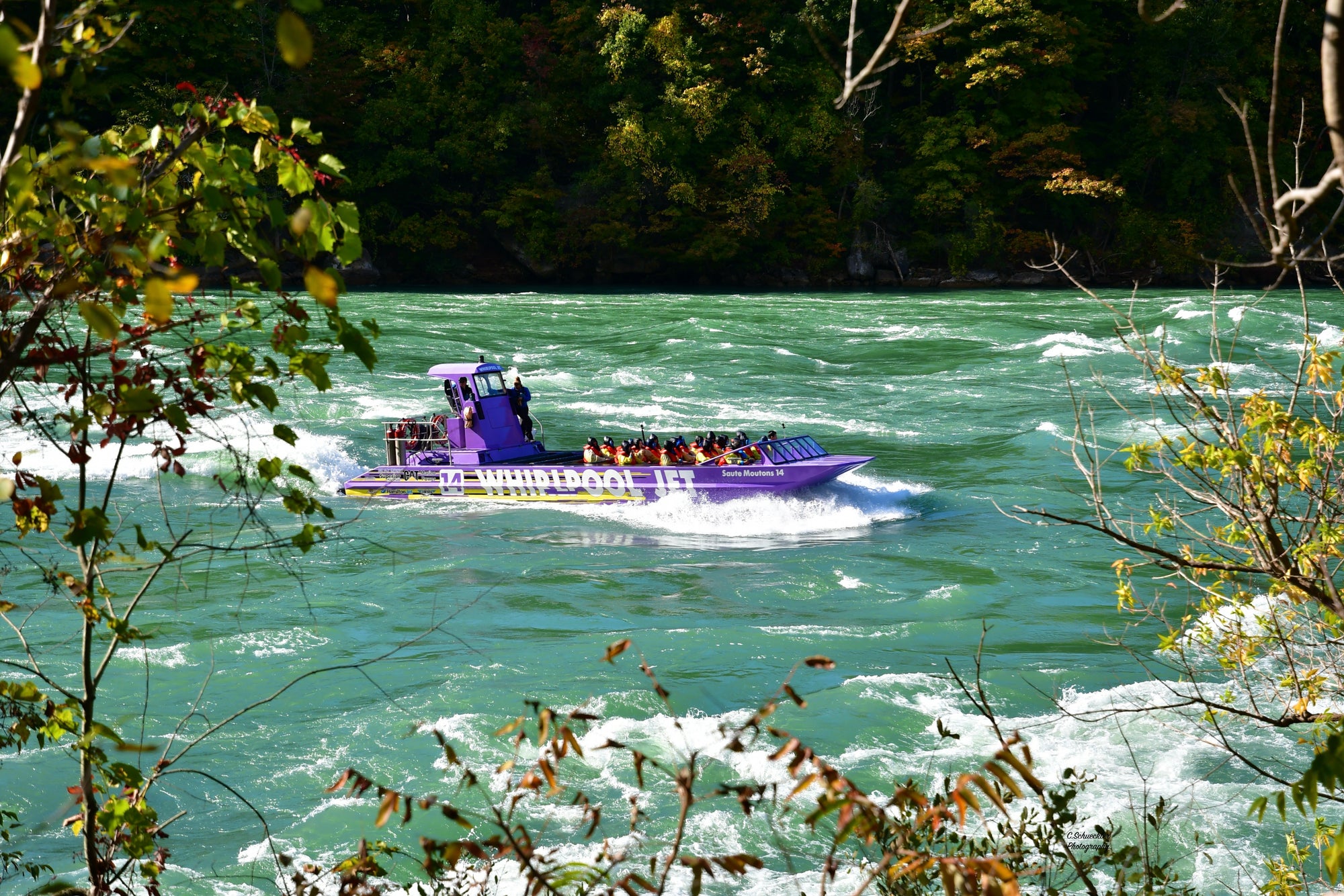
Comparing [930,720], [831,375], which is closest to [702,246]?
[831,375]

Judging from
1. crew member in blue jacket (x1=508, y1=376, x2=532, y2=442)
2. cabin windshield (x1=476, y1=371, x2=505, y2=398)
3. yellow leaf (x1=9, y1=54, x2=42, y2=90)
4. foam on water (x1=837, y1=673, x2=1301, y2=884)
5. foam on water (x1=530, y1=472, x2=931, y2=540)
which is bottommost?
foam on water (x1=837, y1=673, x2=1301, y2=884)

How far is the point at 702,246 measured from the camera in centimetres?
4916

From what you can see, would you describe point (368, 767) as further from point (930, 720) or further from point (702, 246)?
point (702, 246)

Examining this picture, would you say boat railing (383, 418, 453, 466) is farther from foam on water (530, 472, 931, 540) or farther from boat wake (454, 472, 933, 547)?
foam on water (530, 472, 931, 540)

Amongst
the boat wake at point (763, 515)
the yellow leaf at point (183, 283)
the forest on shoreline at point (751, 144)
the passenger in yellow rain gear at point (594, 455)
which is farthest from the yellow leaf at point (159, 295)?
the forest on shoreline at point (751, 144)

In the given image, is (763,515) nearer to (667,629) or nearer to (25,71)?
(667,629)

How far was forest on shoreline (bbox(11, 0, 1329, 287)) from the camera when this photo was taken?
4791 centimetres

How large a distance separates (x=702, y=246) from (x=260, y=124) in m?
46.3

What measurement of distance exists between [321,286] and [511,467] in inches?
658

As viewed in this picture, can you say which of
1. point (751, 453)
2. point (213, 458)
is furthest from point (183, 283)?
point (213, 458)

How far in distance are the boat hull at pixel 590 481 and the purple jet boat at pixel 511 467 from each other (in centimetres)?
1

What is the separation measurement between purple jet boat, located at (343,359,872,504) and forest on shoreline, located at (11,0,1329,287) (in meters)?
30.6

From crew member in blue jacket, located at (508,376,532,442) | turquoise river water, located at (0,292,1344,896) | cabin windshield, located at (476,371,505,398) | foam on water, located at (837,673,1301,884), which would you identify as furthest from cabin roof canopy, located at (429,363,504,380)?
foam on water, located at (837,673,1301,884)

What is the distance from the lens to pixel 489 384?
19109 mm
